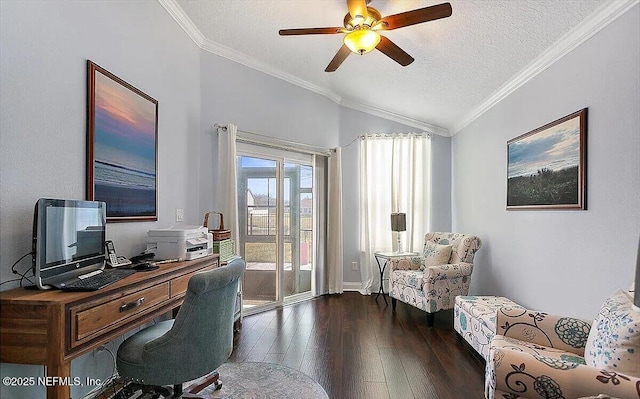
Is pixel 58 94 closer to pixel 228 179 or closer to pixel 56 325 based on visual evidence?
pixel 56 325

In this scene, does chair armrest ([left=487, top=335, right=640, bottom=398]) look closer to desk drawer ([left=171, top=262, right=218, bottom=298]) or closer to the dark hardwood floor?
the dark hardwood floor

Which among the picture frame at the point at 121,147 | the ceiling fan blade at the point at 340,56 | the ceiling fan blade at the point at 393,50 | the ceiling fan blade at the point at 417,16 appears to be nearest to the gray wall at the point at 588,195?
the ceiling fan blade at the point at 417,16

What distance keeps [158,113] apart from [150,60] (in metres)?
0.42

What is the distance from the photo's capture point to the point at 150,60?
2.75 metres

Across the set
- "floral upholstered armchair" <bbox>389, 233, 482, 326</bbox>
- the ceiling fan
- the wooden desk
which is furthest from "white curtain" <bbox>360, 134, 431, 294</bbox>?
the wooden desk

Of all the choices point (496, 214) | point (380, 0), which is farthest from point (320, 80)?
point (496, 214)

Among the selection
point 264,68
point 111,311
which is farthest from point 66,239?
point 264,68

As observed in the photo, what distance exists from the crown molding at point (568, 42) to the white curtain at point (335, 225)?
210 cm

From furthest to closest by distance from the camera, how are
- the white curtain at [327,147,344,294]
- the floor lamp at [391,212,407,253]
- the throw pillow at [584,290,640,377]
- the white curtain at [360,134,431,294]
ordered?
the white curtain at [360,134,431,294], the white curtain at [327,147,344,294], the floor lamp at [391,212,407,253], the throw pillow at [584,290,640,377]

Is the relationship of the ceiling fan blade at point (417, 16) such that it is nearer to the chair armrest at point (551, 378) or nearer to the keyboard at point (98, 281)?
the chair armrest at point (551, 378)

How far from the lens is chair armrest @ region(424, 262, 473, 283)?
3.62 metres

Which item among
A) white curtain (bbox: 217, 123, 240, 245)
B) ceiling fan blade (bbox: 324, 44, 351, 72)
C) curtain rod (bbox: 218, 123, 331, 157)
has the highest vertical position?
ceiling fan blade (bbox: 324, 44, 351, 72)

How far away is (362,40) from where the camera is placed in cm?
244

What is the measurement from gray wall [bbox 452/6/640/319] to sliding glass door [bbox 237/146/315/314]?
2.35m
